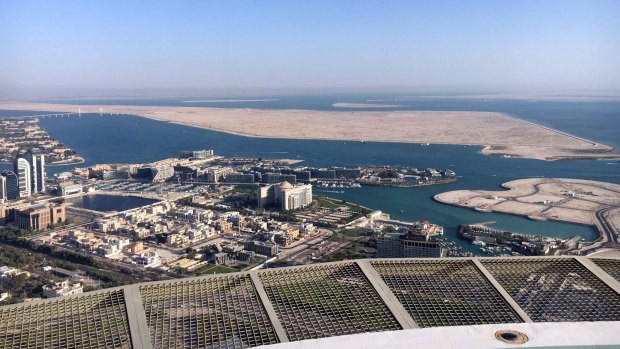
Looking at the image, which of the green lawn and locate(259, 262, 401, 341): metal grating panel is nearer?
locate(259, 262, 401, 341): metal grating panel

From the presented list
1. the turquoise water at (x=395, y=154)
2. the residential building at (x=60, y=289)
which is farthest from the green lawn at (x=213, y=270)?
the turquoise water at (x=395, y=154)

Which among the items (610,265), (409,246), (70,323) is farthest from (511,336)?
(409,246)

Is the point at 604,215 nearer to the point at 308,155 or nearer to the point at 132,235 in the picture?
the point at 132,235

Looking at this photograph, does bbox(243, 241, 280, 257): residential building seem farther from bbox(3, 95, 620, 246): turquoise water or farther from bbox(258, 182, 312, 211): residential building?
bbox(258, 182, 312, 211): residential building

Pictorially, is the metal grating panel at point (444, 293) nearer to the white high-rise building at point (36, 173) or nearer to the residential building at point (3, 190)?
the residential building at point (3, 190)

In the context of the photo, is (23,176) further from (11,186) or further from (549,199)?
(549,199)

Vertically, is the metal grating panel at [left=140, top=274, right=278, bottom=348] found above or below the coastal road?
above

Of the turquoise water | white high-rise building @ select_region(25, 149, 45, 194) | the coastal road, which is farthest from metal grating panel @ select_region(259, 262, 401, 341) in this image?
white high-rise building @ select_region(25, 149, 45, 194)
